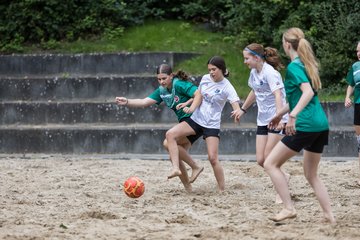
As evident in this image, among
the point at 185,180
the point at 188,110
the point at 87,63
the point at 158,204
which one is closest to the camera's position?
the point at 158,204

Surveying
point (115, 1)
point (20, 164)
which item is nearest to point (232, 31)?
point (115, 1)

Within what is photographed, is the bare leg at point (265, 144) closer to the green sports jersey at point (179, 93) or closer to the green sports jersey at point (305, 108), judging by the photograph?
the green sports jersey at point (179, 93)

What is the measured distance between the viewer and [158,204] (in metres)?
8.80

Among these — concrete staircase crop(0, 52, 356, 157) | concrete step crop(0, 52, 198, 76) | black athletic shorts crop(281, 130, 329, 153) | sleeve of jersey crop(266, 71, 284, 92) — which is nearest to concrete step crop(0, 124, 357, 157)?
concrete staircase crop(0, 52, 356, 157)

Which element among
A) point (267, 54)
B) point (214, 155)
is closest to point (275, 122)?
point (267, 54)

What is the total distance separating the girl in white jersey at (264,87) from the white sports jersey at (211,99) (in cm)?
45

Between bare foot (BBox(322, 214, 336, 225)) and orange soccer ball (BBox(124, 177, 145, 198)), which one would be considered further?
orange soccer ball (BBox(124, 177, 145, 198))

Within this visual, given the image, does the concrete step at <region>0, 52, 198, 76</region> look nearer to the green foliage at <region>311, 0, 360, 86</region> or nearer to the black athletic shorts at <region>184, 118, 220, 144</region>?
the green foliage at <region>311, 0, 360, 86</region>

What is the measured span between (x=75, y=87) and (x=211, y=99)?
23.5 feet

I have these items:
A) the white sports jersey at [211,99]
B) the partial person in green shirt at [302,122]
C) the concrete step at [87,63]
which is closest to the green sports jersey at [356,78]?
the white sports jersey at [211,99]

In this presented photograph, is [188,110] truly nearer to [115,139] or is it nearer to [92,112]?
[115,139]

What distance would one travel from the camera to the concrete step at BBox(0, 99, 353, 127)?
50.4ft

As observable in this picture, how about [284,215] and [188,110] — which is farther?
[188,110]

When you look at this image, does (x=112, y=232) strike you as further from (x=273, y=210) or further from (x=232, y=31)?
(x=232, y=31)
